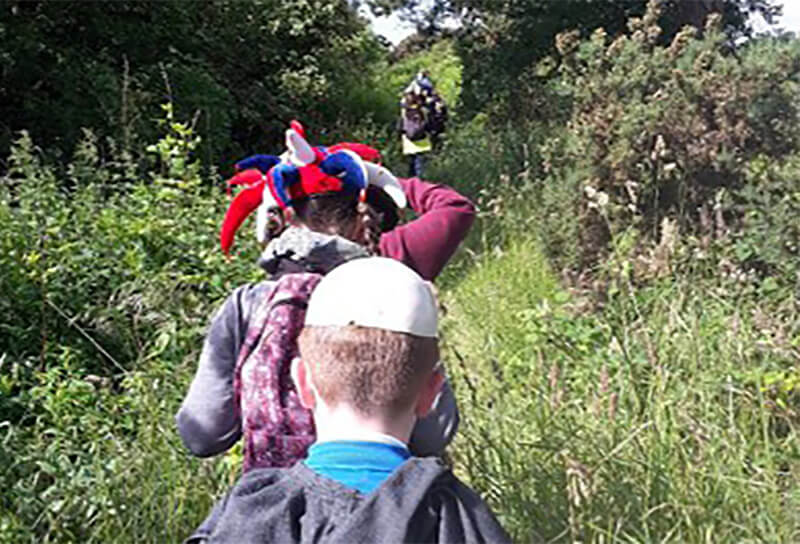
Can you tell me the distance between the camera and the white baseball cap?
1470 millimetres

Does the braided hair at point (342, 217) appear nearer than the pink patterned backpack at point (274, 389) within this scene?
No

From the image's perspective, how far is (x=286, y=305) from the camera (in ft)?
6.50

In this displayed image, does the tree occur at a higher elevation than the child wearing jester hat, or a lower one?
higher

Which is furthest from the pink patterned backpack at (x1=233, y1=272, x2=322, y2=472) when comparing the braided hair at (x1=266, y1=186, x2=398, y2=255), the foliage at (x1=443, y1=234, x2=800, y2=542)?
the foliage at (x1=443, y1=234, x2=800, y2=542)

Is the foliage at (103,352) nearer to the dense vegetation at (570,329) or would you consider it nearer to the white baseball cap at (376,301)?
the dense vegetation at (570,329)

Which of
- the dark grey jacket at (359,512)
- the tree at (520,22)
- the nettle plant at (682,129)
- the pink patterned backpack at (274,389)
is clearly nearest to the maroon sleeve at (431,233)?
the pink patterned backpack at (274,389)

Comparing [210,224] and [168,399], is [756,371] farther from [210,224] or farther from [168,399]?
[210,224]

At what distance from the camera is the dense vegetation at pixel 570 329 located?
2877 millimetres

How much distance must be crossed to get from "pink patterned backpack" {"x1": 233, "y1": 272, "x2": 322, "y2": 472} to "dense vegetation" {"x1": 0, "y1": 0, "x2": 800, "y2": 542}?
0.76 meters

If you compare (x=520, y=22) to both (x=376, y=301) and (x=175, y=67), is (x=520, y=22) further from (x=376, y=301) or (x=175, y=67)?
(x=376, y=301)

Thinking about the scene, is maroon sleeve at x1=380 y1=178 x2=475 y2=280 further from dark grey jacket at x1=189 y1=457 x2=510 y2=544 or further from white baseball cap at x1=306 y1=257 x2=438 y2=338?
dark grey jacket at x1=189 y1=457 x2=510 y2=544

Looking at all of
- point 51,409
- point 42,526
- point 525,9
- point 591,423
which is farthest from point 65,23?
point 591,423

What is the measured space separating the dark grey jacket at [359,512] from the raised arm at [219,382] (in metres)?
0.57

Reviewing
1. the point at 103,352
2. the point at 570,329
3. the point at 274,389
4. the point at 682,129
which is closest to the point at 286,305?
the point at 274,389
